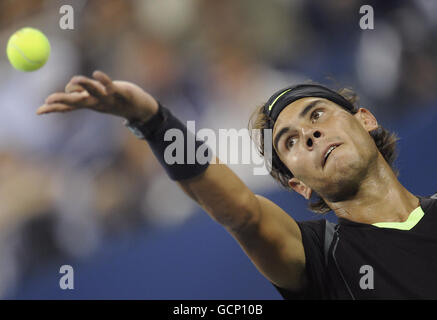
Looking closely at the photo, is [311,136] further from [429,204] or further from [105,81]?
[105,81]

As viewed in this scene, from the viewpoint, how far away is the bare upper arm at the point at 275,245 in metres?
1.68

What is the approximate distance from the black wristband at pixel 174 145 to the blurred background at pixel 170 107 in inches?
60.7

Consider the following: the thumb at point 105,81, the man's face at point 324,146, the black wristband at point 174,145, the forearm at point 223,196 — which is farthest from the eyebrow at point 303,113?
the thumb at point 105,81

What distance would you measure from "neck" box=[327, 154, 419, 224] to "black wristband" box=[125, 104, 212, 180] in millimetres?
756

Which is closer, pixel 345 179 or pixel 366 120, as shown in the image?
pixel 345 179

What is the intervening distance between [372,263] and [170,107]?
1.79 m

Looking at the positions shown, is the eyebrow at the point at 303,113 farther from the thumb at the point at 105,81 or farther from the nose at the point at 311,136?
the thumb at the point at 105,81

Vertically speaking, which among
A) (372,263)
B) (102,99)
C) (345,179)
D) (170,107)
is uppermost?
(170,107)

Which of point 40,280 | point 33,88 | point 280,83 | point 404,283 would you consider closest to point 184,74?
point 280,83

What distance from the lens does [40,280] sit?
3027 mm

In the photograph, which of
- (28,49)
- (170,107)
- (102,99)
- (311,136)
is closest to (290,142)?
(311,136)

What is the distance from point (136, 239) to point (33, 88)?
1162 mm

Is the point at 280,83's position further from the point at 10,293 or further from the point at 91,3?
the point at 10,293

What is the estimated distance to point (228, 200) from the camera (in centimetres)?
158
